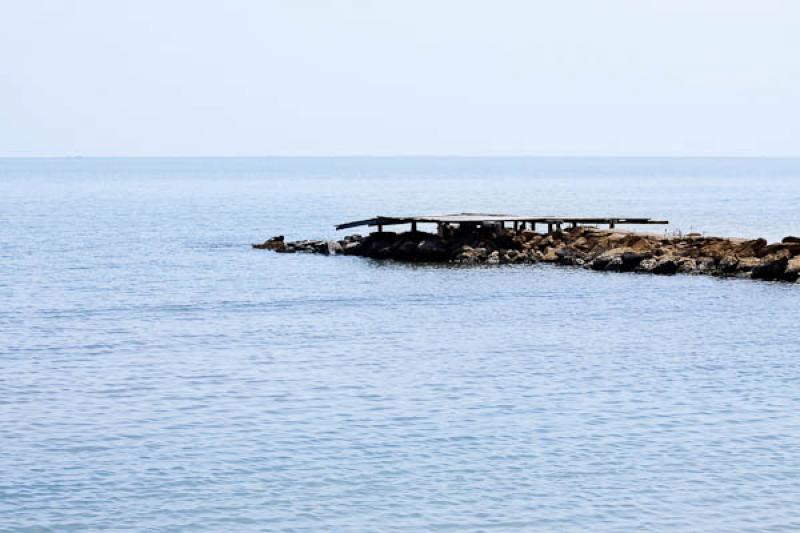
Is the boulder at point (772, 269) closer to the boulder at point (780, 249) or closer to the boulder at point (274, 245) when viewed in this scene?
the boulder at point (780, 249)

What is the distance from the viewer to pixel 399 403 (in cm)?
2853

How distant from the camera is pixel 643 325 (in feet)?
135

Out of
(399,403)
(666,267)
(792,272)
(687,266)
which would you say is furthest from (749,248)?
(399,403)

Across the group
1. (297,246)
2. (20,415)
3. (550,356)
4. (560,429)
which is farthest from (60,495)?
(297,246)

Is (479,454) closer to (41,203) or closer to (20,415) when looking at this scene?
(20,415)

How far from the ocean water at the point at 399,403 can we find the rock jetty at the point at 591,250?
1.78 meters

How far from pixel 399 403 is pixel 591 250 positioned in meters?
34.2

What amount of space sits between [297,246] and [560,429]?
44.1 metres

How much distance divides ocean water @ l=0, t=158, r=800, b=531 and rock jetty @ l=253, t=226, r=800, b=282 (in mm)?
1783

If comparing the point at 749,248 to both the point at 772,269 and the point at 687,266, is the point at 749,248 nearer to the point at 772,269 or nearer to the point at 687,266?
the point at 687,266

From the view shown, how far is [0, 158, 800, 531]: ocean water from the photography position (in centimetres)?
2136

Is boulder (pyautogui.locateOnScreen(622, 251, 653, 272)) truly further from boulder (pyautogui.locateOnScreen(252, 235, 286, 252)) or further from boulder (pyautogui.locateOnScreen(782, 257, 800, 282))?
boulder (pyautogui.locateOnScreen(252, 235, 286, 252))

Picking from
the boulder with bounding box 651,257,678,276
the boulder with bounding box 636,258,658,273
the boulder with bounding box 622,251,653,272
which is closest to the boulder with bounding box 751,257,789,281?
the boulder with bounding box 651,257,678,276

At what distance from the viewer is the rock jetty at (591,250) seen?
5444 cm
